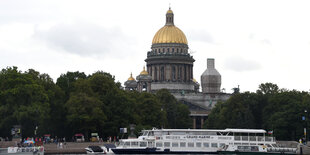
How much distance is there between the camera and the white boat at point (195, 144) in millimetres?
117438

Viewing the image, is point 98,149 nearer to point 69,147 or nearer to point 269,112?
point 69,147

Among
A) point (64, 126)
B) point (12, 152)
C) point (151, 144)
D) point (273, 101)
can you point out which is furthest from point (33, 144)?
point (273, 101)

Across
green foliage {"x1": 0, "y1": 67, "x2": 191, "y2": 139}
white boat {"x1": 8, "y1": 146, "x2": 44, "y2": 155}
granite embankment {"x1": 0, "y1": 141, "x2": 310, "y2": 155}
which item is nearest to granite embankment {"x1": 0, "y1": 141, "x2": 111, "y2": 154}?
granite embankment {"x1": 0, "y1": 141, "x2": 310, "y2": 155}

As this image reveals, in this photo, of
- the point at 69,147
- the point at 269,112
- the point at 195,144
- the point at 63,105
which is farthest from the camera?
the point at 269,112

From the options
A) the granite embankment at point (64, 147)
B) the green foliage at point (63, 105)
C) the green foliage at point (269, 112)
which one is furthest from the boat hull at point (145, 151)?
the green foliage at point (269, 112)

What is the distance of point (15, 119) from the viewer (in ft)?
441

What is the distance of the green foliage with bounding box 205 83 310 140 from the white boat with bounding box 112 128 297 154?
32.5m

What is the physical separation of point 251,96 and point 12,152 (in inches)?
Result: 2977

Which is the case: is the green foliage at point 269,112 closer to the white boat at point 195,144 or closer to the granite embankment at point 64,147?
the white boat at point 195,144

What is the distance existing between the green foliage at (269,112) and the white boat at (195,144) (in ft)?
107

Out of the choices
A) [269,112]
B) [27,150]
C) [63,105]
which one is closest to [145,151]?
[27,150]

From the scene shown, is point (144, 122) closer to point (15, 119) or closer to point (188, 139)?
point (15, 119)

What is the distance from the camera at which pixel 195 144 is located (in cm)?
11875

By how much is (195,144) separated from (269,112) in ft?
182
